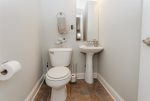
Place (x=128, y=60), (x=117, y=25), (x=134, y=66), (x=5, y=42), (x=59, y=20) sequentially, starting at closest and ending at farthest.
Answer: (x=5, y=42) < (x=134, y=66) < (x=128, y=60) < (x=117, y=25) < (x=59, y=20)

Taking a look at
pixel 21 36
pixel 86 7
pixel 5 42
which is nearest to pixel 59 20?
pixel 86 7

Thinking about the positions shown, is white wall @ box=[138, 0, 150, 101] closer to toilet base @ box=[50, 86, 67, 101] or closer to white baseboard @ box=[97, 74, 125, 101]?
white baseboard @ box=[97, 74, 125, 101]

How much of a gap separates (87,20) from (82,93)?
1.50 m

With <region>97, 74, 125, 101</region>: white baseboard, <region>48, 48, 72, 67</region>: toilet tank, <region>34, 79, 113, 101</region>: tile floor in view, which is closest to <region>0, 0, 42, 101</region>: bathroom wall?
<region>34, 79, 113, 101</region>: tile floor

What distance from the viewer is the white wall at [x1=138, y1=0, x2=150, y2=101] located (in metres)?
1.10

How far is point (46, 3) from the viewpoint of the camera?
2496 mm

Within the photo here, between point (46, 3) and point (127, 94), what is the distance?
86.1 inches

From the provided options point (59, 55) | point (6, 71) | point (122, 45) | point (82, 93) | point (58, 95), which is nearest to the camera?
point (6, 71)

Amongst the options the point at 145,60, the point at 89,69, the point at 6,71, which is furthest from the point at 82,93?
the point at 6,71

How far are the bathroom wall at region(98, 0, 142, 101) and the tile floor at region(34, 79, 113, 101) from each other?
0.76 feet

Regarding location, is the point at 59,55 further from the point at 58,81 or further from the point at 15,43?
the point at 15,43

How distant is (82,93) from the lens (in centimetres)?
Answer: 215

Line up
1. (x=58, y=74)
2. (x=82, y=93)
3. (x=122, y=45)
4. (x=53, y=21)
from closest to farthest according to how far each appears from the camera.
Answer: (x=122, y=45) < (x=58, y=74) < (x=82, y=93) < (x=53, y=21)

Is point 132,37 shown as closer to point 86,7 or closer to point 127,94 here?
point 127,94
